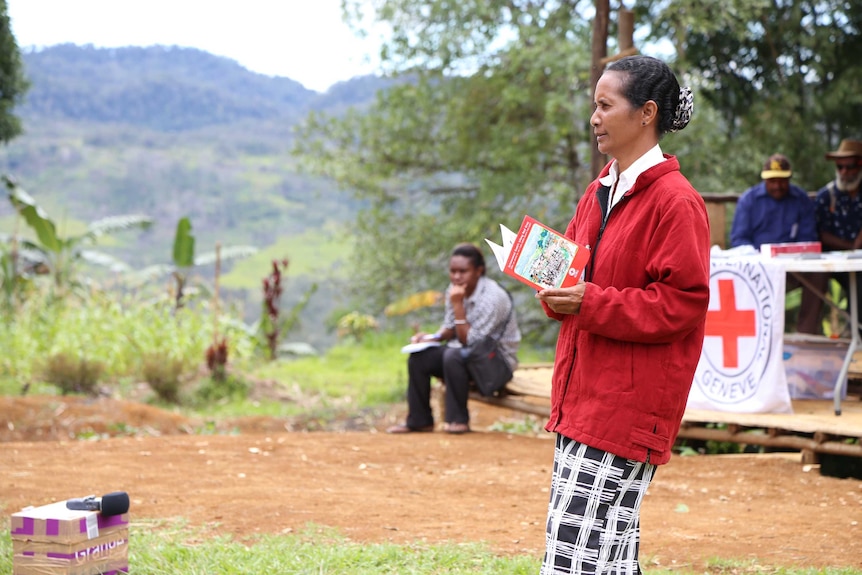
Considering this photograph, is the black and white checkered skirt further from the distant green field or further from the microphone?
the distant green field

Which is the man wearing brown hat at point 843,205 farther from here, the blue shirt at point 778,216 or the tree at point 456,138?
the tree at point 456,138

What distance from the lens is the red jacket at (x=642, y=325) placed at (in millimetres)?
2465

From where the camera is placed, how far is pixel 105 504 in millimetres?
3684

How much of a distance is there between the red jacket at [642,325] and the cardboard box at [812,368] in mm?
4969

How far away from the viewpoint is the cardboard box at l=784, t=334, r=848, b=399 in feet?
23.5

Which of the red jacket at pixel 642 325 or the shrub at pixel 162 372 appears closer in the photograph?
the red jacket at pixel 642 325

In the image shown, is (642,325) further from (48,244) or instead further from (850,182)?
(48,244)

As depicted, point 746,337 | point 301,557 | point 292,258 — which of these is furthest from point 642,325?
point 292,258

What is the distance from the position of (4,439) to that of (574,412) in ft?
22.8

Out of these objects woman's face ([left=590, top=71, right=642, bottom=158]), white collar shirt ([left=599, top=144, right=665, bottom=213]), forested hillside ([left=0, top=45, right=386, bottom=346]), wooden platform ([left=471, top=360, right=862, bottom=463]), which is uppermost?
forested hillside ([left=0, top=45, right=386, bottom=346])

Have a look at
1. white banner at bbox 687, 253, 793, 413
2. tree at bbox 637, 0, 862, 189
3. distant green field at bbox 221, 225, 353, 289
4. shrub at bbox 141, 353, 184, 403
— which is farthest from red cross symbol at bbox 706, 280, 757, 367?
distant green field at bbox 221, 225, 353, 289

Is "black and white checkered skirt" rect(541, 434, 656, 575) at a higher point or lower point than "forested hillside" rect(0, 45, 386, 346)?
lower

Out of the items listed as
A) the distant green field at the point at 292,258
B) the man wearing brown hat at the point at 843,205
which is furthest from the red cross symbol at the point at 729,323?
the distant green field at the point at 292,258

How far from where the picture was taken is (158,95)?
78812 mm
